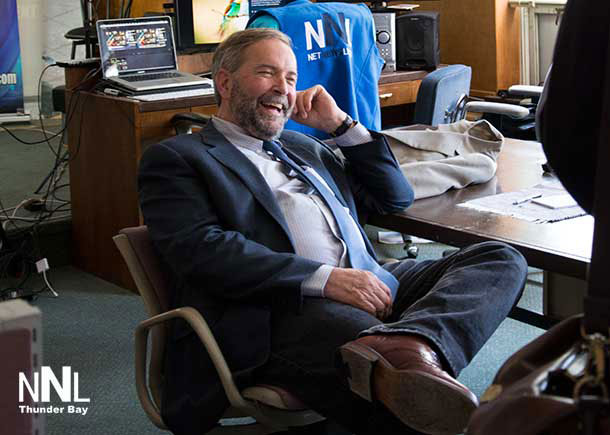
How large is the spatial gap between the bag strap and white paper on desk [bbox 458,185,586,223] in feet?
3.99

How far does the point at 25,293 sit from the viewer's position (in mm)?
4059

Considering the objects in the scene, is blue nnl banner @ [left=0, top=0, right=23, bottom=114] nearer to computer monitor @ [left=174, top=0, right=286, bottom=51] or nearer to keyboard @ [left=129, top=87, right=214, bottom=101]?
computer monitor @ [left=174, top=0, right=286, bottom=51]

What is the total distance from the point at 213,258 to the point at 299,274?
19 cm

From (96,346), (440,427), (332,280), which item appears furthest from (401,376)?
(96,346)

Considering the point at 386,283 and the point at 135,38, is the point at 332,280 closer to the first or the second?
the point at 386,283

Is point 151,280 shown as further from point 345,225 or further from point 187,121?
point 187,121

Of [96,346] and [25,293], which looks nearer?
[96,346]

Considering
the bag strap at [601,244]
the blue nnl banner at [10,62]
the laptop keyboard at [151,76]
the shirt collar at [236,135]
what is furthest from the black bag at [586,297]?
the blue nnl banner at [10,62]

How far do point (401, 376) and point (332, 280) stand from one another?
1.47 feet

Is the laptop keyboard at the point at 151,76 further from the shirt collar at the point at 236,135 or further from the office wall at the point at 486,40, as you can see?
the office wall at the point at 486,40

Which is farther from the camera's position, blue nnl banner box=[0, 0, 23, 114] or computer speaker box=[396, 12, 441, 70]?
blue nnl banner box=[0, 0, 23, 114]

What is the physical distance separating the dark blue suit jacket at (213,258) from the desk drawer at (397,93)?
2726mm

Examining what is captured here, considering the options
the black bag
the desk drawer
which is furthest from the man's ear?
the desk drawer

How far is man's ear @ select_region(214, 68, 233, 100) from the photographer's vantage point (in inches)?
95.5
